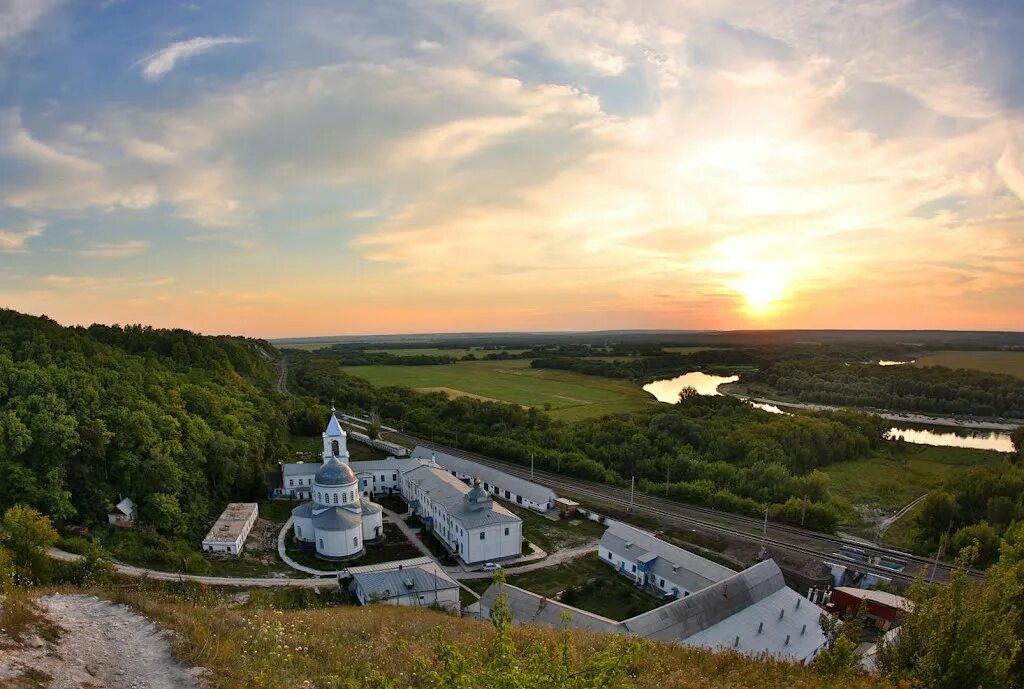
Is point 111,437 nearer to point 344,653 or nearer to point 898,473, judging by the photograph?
point 344,653

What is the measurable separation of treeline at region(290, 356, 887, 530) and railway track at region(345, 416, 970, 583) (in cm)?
140

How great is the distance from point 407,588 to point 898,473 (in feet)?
189

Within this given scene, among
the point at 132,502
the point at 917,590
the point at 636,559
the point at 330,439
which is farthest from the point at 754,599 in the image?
the point at 132,502

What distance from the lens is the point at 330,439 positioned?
47656 mm

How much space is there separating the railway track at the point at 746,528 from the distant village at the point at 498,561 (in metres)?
4.07

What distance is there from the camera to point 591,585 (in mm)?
33719

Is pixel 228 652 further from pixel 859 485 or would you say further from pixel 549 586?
pixel 859 485

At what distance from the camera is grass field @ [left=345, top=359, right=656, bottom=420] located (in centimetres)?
8738

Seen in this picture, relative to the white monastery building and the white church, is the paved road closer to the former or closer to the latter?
the white church

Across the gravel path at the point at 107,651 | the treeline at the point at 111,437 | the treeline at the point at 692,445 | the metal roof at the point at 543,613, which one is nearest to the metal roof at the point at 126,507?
the treeline at the point at 111,437

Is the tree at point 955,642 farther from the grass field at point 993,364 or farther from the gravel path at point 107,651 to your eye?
the grass field at point 993,364

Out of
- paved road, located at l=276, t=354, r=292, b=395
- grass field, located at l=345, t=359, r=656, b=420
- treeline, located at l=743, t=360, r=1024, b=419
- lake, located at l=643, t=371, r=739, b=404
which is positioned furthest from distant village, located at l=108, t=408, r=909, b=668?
treeline, located at l=743, t=360, r=1024, b=419

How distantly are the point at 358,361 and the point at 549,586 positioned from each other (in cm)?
13614

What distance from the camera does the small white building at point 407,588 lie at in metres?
28.8
